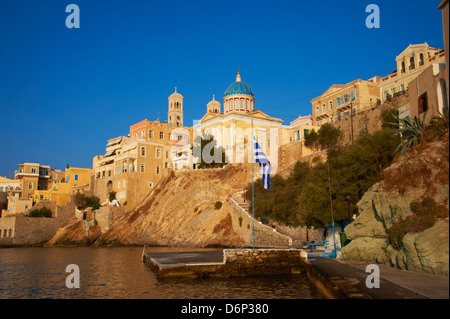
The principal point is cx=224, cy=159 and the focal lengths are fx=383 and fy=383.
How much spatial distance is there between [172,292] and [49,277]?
10267mm

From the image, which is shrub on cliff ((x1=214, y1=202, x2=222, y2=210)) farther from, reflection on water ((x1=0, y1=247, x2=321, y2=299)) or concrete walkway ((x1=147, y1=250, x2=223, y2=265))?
reflection on water ((x1=0, y1=247, x2=321, y2=299))

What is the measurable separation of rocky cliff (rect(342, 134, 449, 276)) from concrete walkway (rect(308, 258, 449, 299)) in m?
0.66

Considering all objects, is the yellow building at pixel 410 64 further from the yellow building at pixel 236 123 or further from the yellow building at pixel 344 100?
the yellow building at pixel 236 123

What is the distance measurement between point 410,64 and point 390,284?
3720 centimetres

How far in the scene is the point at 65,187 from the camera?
7425cm

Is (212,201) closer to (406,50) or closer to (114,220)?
(114,220)

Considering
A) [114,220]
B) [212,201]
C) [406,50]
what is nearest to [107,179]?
[114,220]

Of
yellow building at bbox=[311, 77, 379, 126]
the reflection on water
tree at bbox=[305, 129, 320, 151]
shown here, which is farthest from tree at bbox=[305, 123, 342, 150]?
the reflection on water

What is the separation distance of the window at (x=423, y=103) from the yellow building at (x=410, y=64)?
70.2ft

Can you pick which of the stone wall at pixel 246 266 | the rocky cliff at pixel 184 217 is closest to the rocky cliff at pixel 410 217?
the stone wall at pixel 246 266

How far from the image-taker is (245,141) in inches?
2458

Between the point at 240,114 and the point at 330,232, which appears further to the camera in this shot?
the point at 240,114

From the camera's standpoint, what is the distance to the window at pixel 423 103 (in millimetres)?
19734

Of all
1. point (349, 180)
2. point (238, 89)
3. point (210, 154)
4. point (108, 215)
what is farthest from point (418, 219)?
point (238, 89)
